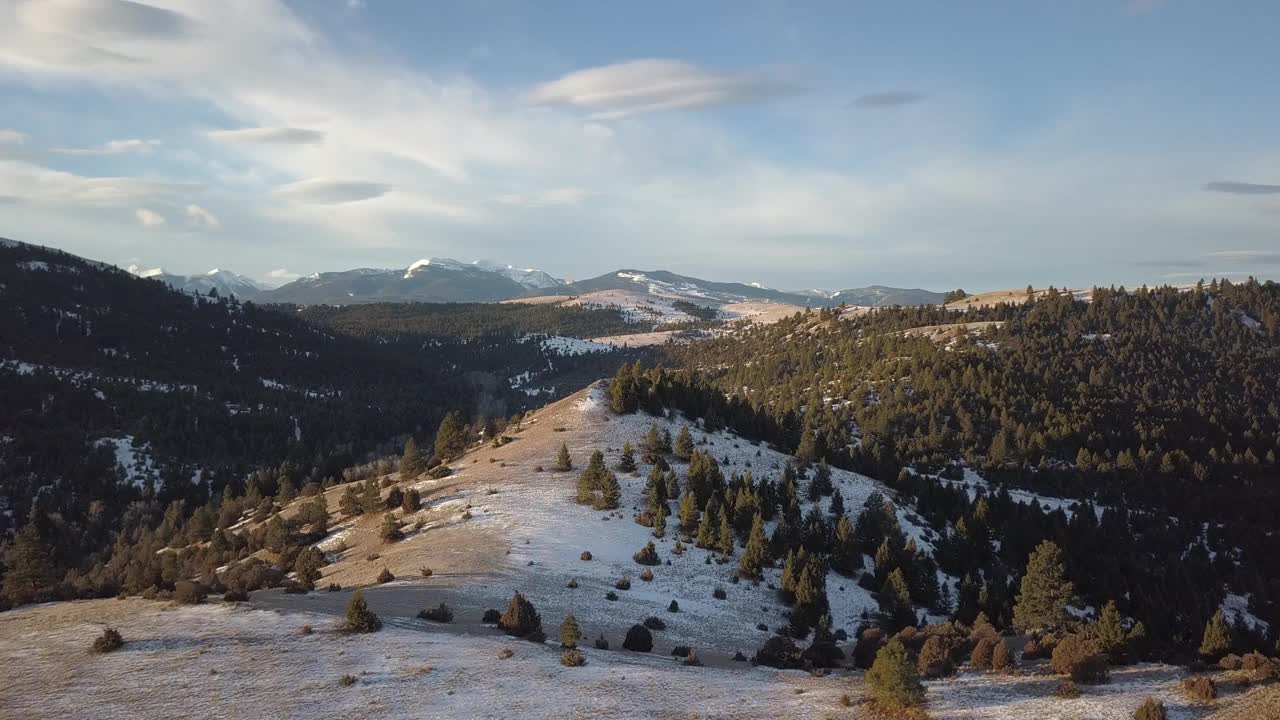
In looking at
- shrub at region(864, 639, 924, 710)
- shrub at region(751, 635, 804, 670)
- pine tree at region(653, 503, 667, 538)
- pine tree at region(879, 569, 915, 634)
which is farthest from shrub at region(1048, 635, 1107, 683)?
pine tree at region(653, 503, 667, 538)

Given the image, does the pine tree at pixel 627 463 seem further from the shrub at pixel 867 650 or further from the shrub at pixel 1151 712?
the shrub at pixel 1151 712

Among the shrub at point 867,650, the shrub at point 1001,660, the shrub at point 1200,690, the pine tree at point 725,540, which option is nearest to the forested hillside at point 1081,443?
the pine tree at point 725,540

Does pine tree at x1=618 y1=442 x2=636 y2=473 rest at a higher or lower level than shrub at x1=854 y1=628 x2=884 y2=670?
higher

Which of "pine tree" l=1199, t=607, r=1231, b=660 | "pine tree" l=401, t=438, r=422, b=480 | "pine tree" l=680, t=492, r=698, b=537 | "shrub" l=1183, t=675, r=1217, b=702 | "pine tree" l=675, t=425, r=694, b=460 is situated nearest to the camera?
"shrub" l=1183, t=675, r=1217, b=702

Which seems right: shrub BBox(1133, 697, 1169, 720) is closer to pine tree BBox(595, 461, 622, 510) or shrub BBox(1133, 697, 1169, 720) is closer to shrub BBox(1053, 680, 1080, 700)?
shrub BBox(1053, 680, 1080, 700)

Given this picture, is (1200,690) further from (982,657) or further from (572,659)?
(572,659)

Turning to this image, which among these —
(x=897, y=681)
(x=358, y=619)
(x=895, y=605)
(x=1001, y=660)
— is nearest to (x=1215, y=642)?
(x=1001, y=660)
